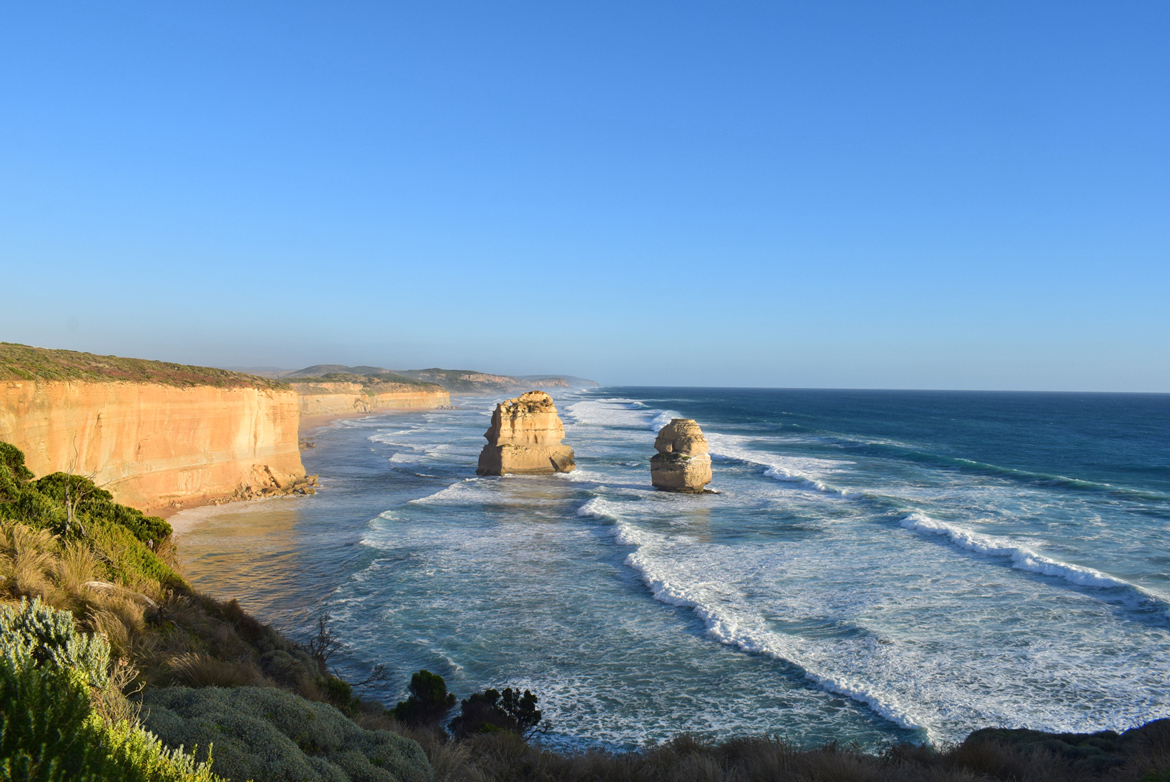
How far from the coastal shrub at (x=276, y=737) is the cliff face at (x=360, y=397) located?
7691 centimetres

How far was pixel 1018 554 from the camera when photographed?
66.3 ft

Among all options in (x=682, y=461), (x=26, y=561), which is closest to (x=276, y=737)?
(x=26, y=561)

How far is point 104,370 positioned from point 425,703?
22.3m

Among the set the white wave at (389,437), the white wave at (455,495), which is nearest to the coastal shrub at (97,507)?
the white wave at (455,495)

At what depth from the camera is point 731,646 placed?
45.4ft

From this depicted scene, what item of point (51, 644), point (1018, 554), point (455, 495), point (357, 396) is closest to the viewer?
point (51, 644)

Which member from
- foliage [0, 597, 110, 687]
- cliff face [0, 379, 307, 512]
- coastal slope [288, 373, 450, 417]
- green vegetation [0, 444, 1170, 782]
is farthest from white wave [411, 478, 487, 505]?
coastal slope [288, 373, 450, 417]

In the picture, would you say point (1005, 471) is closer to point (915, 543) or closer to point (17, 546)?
point (915, 543)

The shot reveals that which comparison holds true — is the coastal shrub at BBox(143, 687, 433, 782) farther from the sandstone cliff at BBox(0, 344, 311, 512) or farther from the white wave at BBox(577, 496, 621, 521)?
the white wave at BBox(577, 496, 621, 521)

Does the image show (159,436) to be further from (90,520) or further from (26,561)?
(26,561)

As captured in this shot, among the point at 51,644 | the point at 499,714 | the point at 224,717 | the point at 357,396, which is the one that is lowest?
the point at 499,714

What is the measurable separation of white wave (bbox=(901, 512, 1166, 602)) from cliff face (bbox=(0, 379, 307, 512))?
26.8 m

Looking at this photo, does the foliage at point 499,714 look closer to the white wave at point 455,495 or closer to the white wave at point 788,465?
the white wave at point 455,495

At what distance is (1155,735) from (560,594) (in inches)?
Result: 465
